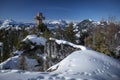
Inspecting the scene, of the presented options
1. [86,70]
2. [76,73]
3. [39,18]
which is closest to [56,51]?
[86,70]

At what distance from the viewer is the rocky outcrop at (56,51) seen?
23.0m

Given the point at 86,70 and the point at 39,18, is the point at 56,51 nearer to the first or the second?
the point at 86,70

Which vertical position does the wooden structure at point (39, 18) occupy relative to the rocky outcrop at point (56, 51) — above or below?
above

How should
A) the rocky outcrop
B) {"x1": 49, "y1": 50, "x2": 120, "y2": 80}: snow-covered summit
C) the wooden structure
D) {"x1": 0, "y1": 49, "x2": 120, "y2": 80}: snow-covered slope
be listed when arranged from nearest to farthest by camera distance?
1. {"x1": 0, "y1": 49, "x2": 120, "y2": 80}: snow-covered slope
2. {"x1": 49, "y1": 50, "x2": 120, "y2": 80}: snow-covered summit
3. the rocky outcrop
4. the wooden structure

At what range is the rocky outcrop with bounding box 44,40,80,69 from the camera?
2297 centimetres

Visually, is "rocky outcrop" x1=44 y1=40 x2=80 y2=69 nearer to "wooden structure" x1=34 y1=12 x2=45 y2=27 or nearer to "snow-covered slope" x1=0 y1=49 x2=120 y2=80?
"snow-covered slope" x1=0 y1=49 x2=120 y2=80

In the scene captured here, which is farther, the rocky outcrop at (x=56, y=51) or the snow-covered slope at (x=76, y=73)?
the rocky outcrop at (x=56, y=51)

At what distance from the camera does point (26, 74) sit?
7551 mm

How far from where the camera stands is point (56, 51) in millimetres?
25375

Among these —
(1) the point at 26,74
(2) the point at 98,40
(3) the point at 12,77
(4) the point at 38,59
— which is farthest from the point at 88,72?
(4) the point at 38,59

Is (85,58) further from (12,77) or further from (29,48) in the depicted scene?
(29,48)

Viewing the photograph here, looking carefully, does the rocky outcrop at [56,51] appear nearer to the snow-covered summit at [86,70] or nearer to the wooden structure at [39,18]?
the snow-covered summit at [86,70]

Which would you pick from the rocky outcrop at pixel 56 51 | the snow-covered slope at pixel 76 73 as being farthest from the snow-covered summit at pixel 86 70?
the rocky outcrop at pixel 56 51

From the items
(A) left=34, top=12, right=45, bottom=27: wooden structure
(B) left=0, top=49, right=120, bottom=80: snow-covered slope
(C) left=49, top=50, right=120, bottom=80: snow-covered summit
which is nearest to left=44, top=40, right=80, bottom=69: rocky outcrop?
(C) left=49, top=50, right=120, bottom=80: snow-covered summit
